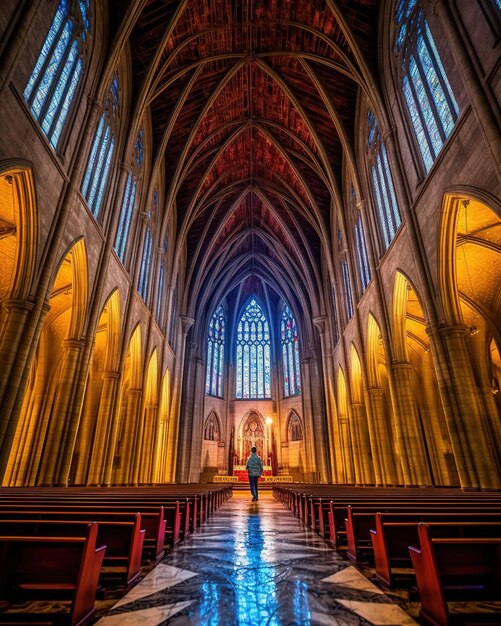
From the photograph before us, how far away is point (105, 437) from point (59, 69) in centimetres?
1164

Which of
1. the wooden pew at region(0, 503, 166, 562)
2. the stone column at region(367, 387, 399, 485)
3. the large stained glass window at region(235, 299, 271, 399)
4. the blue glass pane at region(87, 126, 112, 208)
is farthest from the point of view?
the large stained glass window at region(235, 299, 271, 399)

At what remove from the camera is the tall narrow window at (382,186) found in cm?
1349

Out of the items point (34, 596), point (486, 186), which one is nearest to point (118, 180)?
point (486, 186)

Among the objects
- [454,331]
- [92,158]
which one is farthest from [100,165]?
[454,331]

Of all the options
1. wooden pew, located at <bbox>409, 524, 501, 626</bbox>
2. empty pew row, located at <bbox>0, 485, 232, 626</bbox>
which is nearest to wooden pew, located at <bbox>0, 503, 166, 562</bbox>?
empty pew row, located at <bbox>0, 485, 232, 626</bbox>

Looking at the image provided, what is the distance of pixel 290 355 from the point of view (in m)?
36.1

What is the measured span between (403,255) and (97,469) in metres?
12.9

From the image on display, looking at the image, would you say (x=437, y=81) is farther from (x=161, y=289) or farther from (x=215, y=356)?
(x=215, y=356)

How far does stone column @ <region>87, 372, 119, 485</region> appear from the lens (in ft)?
41.2

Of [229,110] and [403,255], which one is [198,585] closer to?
[403,255]

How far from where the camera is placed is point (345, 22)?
13.6 meters

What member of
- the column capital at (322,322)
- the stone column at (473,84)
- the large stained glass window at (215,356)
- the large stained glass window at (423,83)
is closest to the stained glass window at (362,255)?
the large stained glass window at (423,83)

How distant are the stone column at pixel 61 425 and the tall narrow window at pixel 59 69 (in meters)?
6.04

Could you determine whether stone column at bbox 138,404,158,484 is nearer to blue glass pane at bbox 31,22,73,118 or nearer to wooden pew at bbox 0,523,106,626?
blue glass pane at bbox 31,22,73,118
